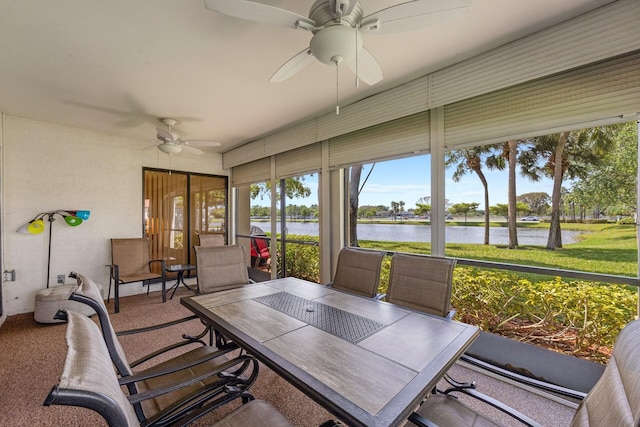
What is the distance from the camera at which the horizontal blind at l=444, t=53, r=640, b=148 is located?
6.09 feet

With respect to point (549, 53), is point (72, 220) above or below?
below

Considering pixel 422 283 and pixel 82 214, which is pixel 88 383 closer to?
pixel 422 283

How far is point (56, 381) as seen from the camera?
2.32 meters

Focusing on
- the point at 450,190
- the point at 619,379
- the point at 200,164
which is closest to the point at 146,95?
the point at 200,164

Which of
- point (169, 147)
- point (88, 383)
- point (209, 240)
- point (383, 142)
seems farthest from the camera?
point (209, 240)

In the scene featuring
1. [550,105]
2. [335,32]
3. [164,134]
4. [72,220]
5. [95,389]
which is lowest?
[95,389]

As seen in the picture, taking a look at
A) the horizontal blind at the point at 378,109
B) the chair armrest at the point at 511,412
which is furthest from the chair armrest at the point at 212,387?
the horizontal blind at the point at 378,109

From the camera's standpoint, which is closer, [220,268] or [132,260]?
[220,268]

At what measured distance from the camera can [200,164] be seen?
218 inches

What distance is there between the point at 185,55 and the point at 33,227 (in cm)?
341

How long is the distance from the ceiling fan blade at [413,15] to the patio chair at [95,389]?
1764 mm

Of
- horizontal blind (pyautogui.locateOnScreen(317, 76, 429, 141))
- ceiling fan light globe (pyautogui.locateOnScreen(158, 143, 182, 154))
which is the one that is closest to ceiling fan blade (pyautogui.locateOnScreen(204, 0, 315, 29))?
horizontal blind (pyautogui.locateOnScreen(317, 76, 429, 141))

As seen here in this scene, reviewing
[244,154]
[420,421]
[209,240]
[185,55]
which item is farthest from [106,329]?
[244,154]

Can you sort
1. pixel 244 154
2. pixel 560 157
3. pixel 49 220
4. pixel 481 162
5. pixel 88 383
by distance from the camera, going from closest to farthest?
pixel 88 383
pixel 560 157
pixel 481 162
pixel 49 220
pixel 244 154
